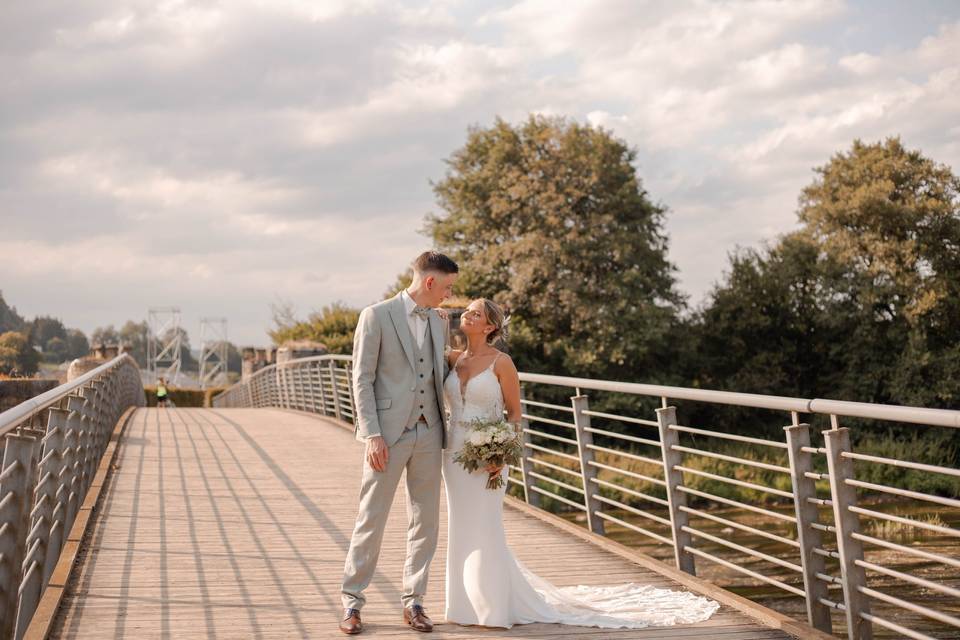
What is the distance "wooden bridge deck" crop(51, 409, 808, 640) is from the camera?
5047 millimetres

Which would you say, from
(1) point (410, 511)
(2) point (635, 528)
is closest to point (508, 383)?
(1) point (410, 511)

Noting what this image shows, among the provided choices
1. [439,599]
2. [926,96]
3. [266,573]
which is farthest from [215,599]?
[926,96]

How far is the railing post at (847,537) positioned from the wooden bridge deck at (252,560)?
42 cm

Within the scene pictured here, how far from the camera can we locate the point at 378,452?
4.69 meters

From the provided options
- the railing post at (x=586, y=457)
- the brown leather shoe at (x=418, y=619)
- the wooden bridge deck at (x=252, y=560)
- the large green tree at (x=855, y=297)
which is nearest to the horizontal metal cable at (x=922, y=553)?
the wooden bridge deck at (x=252, y=560)

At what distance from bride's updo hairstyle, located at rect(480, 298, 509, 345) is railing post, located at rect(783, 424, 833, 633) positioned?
1.49 metres

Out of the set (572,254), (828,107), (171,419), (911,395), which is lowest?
(911,395)

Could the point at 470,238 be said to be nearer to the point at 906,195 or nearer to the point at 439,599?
the point at 906,195

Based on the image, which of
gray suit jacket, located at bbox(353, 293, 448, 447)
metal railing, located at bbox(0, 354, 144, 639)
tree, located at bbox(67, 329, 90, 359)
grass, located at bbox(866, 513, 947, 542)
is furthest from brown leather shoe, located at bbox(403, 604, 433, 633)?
tree, located at bbox(67, 329, 90, 359)

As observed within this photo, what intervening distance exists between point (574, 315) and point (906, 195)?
1097cm

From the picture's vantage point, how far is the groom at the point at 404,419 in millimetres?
4770

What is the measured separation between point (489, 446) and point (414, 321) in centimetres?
71

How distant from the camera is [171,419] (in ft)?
60.0

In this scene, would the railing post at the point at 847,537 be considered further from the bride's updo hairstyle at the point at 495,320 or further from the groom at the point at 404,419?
the groom at the point at 404,419
